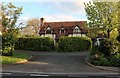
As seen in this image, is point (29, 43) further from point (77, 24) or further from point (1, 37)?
point (77, 24)

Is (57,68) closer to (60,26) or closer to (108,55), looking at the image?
(108,55)

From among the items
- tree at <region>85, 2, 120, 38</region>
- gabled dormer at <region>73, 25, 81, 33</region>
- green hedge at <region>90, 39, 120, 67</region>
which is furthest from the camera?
gabled dormer at <region>73, 25, 81, 33</region>

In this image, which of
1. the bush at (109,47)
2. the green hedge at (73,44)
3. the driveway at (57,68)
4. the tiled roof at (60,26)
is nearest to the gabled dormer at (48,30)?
the tiled roof at (60,26)

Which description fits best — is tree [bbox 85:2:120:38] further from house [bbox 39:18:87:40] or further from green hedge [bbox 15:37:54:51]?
house [bbox 39:18:87:40]

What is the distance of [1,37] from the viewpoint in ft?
78.7

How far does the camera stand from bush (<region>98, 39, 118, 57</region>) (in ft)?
67.8

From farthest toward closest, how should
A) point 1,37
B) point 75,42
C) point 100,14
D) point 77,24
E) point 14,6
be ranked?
point 77,24 → point 75,42 → point 14,6 → point 100,14 → point 1,37

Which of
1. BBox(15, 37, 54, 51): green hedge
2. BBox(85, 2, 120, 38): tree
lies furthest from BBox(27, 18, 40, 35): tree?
BBox(85, 2, 120, 38): tree

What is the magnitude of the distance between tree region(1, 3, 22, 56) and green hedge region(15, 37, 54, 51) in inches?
224

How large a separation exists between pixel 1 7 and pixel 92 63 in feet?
55.0

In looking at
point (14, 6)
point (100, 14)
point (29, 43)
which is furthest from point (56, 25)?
point (100, 14)

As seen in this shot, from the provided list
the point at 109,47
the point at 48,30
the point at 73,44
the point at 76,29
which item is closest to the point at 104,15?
the point at 109,47

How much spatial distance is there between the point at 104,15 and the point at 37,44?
1194 cm

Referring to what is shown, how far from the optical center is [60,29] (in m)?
64.7
